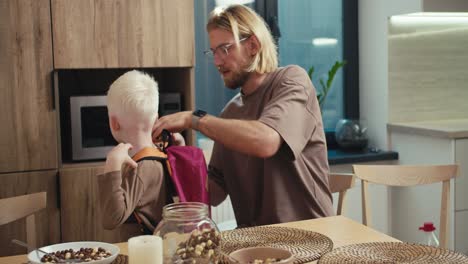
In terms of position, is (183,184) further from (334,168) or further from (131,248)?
(334,168)

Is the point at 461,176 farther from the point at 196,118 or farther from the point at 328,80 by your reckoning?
the point at 196,118

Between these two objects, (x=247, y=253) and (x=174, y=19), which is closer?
(x=247, y=253)

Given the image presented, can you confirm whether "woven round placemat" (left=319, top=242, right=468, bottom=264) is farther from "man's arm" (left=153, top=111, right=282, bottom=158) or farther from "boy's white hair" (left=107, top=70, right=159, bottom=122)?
"boy's white hair" (left=107, top=70, right=159, bottom=122)

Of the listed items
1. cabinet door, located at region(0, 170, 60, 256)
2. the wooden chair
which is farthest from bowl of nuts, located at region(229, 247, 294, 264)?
cabinet door, located at region(0, 170, 60, 256)

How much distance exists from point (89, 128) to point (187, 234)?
1.76 meters

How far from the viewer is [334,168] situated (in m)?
3.46

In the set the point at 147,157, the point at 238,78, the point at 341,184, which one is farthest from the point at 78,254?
the point at 341,184

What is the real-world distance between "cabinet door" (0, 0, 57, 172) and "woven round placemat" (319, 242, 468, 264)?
1739 millimetres

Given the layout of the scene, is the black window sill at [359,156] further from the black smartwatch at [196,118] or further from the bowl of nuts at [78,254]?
the bowl of nuts at [78,254]

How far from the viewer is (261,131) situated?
5.99ft

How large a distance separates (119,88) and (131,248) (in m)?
0.60

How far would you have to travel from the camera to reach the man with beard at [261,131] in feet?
6.14

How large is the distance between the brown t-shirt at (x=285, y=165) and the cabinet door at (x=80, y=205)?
94 centimetres

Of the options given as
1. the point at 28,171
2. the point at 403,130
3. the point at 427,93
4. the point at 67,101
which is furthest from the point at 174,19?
the point at 427,93
